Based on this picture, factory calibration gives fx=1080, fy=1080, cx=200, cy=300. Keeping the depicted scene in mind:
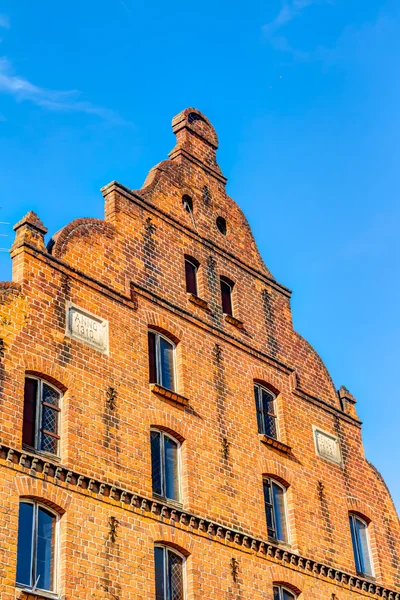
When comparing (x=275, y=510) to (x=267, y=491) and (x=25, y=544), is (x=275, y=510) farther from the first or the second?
(x=25, y=544)

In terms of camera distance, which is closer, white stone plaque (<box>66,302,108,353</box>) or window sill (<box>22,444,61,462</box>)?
window sill (<box>22,444,61,462</box>)

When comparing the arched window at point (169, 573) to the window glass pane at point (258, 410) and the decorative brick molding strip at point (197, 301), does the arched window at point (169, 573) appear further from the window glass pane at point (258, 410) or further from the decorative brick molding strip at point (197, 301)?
the decorative brick molding strip at point (197, 301)

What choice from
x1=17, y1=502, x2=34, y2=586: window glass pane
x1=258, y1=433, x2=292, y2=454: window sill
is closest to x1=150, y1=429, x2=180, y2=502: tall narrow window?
x1=258, y1=433, x2=292, y2=454: window sill

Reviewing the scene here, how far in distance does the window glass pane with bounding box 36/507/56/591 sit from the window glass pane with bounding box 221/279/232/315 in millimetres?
11095

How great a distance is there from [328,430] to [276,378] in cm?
298

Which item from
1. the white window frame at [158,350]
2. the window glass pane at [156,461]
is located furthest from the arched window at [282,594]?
the white window frame at [158,350]

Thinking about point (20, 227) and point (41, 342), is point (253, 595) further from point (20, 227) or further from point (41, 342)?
point (20, 227)

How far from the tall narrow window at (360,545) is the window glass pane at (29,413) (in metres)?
13.6

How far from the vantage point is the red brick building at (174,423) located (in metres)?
24.6

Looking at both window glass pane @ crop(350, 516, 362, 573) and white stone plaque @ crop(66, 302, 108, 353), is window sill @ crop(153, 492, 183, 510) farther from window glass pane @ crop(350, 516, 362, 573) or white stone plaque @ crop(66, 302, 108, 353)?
window glass pane @ crop(350, 516, 362, 573)

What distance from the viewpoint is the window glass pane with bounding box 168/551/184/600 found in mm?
26672

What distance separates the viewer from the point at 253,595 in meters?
28.8

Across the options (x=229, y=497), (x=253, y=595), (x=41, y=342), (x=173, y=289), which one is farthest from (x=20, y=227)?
(x=253, y=595)

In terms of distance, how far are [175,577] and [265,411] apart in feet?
24.9
